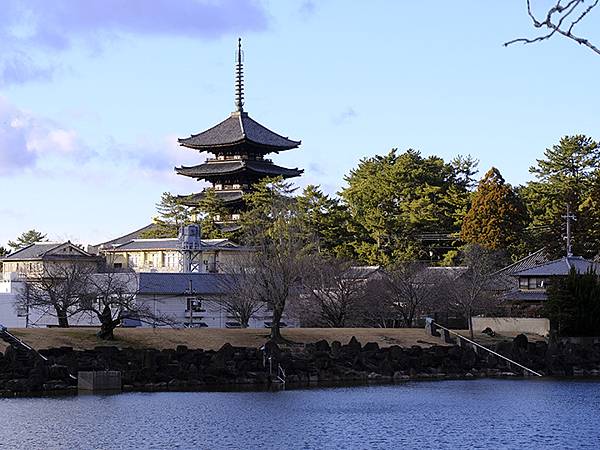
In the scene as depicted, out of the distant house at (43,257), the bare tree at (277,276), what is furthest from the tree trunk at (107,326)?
the distant house at (43,257)

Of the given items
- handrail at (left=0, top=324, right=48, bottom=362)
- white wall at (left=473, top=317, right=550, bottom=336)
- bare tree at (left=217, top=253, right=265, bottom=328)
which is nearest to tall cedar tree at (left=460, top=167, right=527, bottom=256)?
white wall at (left=473, top=317, right=550, bottom=336)

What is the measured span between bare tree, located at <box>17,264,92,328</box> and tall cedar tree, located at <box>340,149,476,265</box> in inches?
824

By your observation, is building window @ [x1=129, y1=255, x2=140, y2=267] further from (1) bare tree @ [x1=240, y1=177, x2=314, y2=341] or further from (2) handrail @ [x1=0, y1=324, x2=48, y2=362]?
(2) handrail @ [x1=0, y1=324, x2=48, y2=362]

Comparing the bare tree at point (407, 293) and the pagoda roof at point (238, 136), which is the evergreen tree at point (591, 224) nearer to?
the bare tree at point (407, 293)

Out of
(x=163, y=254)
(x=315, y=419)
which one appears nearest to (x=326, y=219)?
(x=163, y=254)

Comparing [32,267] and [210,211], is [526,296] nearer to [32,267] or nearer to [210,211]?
[210,211]

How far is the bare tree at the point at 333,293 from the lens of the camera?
56000 mm

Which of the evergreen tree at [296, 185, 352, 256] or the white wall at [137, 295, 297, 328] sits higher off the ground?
the evergreen tree at [296, 185, 352, 256]

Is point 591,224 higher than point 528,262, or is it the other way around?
point 591,224

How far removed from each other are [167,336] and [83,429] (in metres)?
17.5

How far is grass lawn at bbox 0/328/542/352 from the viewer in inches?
1683

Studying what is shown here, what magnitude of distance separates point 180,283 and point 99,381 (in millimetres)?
22043

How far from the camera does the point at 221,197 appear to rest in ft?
263

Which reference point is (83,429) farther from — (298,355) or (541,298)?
→ (541,298)
